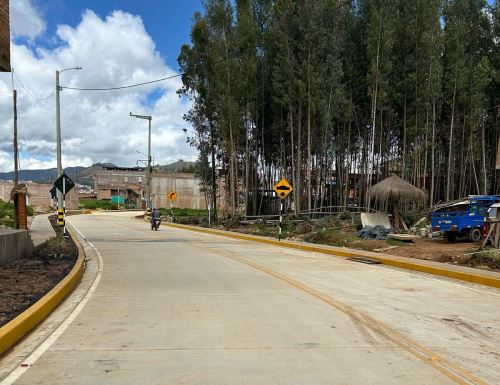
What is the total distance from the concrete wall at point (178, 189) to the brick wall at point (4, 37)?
8692 cm

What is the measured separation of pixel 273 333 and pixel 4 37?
1124cm

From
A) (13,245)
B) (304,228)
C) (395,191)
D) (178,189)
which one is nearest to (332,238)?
(395,191)

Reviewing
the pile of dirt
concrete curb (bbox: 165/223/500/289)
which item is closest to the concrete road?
concrete curb (bbox: 165/223/500/289)

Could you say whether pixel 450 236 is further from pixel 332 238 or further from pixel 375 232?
pixel 332 238

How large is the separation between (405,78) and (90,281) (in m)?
25.0

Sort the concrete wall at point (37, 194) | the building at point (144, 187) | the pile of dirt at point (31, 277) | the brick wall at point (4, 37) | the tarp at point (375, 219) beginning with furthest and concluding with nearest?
1. the building at point (144, 187)
2. the concrete wall at point (37, 194)
3. the tarp at point (375, 219)
4. the brick wall at point (4, 37)
5. the pile of dirt at point (31, 277)

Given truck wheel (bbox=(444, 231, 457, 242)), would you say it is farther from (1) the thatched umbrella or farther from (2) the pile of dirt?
(2) the pile of dirt

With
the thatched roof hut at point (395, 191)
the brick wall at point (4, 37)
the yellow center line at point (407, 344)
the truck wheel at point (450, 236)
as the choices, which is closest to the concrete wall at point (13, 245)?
the brick wall at point (4, 37)

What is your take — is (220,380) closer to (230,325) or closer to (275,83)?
(230,325)

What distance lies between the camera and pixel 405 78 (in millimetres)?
31625

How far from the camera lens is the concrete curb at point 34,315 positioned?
634 cm

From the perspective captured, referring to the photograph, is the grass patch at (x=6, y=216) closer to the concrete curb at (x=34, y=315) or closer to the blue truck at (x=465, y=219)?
the concrete curb at (x=34, y=315)

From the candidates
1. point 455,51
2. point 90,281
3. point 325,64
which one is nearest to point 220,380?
point 90,281

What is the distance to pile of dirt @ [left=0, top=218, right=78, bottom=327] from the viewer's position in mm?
8422
